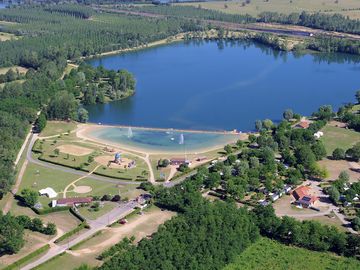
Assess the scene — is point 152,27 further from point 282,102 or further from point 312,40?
point 282,102

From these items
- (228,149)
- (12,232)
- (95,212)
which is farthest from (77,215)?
(228,149)

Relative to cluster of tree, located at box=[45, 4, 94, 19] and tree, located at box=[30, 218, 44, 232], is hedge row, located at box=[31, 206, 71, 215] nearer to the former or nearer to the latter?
tree, located at box=[30, 218, 44, 232]

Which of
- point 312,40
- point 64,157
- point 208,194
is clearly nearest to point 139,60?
point 312,40

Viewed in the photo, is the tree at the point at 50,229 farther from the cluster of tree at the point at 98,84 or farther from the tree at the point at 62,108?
the cluster of tree at the point at 98,84

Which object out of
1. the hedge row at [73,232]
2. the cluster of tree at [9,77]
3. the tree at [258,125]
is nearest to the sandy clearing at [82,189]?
the hedge row at [73,232]

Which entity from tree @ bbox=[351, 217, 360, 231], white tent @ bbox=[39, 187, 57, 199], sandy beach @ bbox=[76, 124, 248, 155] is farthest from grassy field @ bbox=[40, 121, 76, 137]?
tree @ bbox=[351, 217, 360, 231]
